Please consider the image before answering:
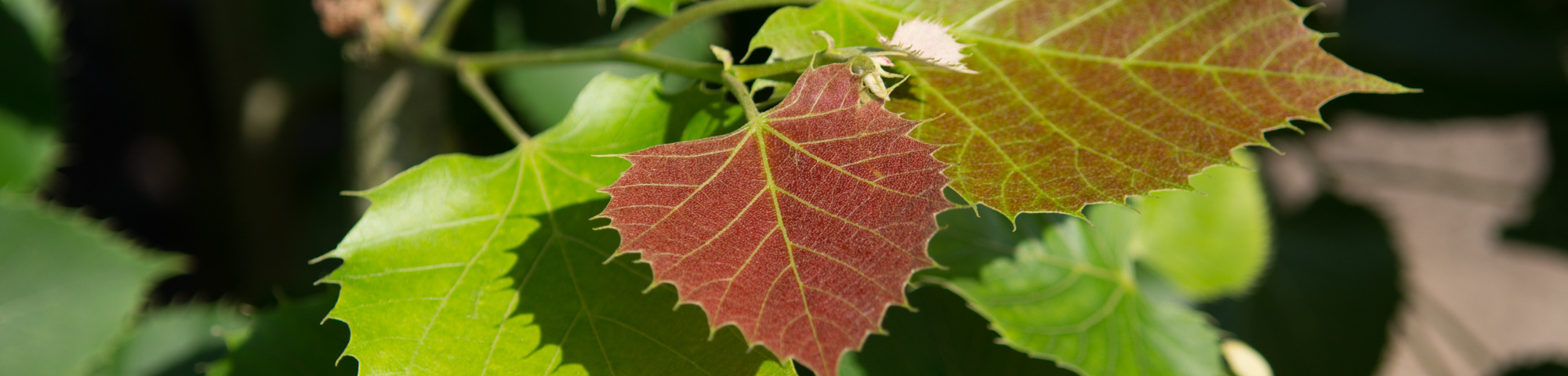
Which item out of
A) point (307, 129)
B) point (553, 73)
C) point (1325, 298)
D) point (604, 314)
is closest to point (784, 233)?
point (604, 314)

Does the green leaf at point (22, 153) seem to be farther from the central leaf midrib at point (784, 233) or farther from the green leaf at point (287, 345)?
the central leaf midrib at point (784, 233)

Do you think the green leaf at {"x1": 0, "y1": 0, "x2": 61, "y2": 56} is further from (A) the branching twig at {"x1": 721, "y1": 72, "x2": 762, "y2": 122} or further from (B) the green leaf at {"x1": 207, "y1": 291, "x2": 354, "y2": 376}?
(A) the branching twig at {"x1": 721, "y1": 72, "x2": 762, "y2": 122}

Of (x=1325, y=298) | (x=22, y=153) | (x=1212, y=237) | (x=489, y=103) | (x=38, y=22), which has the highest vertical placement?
(x=38, y=22)

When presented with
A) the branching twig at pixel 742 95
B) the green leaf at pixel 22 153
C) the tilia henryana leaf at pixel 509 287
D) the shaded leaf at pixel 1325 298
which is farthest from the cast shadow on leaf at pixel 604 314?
the shaded leaf at pixel 1325 298

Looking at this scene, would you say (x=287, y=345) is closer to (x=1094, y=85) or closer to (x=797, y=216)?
(x=797, y=216)

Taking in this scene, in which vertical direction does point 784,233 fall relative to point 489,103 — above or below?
below

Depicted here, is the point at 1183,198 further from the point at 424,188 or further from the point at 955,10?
the point at 424,188

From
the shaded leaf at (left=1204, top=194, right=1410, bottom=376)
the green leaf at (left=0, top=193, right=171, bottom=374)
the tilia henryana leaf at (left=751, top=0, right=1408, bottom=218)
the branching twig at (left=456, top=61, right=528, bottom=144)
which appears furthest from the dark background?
the tilia henryana leaf at (left=751, top=0, right=1408, bottom=218)
